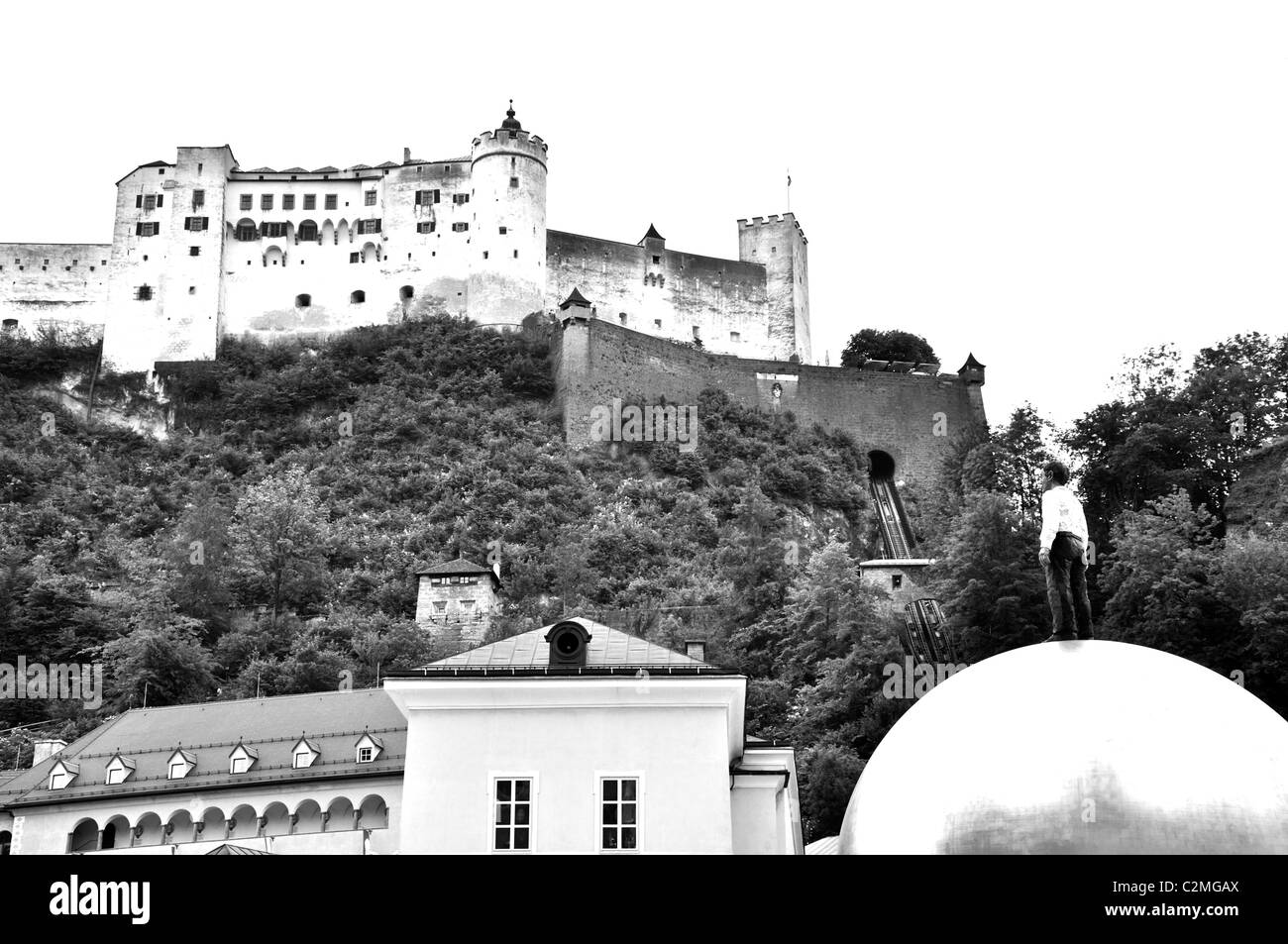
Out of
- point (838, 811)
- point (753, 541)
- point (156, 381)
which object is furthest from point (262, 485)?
point (838, 811)

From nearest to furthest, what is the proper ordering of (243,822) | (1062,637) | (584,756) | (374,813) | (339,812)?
(1062,637), (584,756), (374,813), (339,812), (243,822)

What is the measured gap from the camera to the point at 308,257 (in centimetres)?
9988

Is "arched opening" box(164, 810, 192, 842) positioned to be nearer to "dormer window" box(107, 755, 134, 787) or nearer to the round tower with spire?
"dormer window" box(107, 755, 134, 787)

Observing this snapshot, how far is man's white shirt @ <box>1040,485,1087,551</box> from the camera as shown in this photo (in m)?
15.4

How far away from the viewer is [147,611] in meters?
61.0

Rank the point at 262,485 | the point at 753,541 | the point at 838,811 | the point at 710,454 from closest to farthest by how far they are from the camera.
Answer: the point at 838,811 < the point at 753,541 < the point at 262,485 < the point at 710,454

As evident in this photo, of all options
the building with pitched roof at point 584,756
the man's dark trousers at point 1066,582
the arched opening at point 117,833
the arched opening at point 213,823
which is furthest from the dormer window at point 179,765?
the man's dark trousers at point 1066,582

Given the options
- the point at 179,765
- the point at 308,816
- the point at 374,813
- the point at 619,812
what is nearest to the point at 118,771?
the point at 179,765

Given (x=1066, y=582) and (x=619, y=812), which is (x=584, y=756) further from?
(x=1066, y=582)

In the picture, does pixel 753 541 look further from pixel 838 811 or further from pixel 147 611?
pixel 838 811

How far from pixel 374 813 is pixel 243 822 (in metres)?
3.01

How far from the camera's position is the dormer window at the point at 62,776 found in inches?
1521

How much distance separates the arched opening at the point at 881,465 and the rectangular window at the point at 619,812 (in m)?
67.2

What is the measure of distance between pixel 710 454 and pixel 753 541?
807 inches
